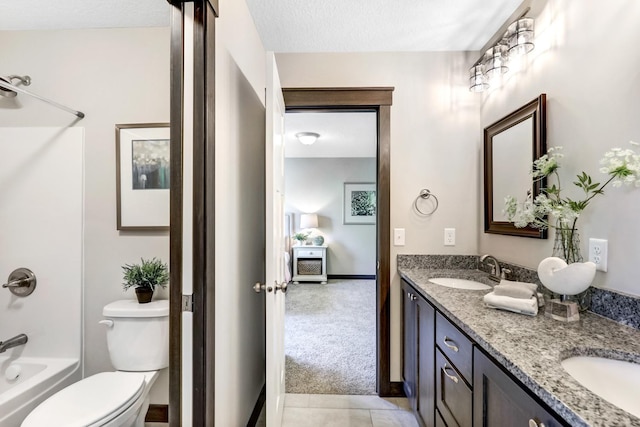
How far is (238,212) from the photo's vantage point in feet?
4.73

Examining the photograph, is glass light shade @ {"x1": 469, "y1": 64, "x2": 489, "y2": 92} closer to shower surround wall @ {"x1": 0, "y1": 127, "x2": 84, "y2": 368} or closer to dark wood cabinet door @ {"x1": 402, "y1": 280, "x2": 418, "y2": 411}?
dark wood cabinet door @ {"x1": 402, "y1": 280, "x2": 418, "y2": 411}

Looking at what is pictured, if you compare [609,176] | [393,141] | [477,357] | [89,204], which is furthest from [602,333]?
[89,204]

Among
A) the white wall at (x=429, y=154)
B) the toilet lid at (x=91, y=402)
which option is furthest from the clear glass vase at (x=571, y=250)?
the toilet lid at (x=91, y=402)

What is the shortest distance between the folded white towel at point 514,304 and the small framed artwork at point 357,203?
16.0 feet

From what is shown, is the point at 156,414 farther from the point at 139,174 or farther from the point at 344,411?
the point at 139,174

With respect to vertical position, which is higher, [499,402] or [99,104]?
[99,104]

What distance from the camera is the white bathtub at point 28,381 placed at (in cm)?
129

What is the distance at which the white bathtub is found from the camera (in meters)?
1.29

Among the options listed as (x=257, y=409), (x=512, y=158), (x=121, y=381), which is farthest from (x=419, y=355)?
(x=121, y=381)

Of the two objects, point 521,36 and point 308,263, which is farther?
point 308,263

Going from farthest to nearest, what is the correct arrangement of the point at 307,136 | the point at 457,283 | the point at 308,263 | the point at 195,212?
the point at 308,263 → the point at 307,136 → the point at 457,283 → the point at 195,212

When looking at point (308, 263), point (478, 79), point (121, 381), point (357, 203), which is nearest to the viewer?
point (121, 381)

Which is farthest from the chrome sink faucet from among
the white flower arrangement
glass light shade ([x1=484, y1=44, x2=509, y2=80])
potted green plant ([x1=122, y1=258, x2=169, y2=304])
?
potted green plant ([x1=122, y1=258, x2=169, y2=304])

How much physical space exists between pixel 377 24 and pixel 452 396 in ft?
6.74
